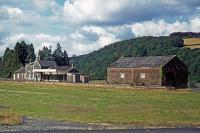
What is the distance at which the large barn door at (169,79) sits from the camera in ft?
292

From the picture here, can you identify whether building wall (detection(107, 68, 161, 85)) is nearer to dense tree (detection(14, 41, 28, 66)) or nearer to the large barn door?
the large barn door

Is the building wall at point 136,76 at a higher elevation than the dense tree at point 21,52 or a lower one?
lower

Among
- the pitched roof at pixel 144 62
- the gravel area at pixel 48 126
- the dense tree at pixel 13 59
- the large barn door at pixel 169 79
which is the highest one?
the dense tree at pixel 13 59

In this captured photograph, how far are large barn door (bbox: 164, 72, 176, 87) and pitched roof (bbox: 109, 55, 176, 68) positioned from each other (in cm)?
285

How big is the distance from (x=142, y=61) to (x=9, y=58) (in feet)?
236

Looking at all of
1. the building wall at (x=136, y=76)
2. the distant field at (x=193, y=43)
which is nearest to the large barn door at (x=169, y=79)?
the building wall at (x=136, y=76)

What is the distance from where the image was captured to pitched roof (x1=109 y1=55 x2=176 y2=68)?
294 ft

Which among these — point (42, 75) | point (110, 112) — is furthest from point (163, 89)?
point (42, 75)

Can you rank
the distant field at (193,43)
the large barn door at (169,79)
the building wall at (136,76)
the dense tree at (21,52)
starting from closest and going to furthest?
the building wall at (136,76) < the large barn door at (169,79) < the distant field at (193,43) < the dense tree at (21,52)

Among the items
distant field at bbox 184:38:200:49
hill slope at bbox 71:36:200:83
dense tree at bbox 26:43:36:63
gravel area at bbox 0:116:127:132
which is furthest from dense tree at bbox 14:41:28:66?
gravel area at bbox 0:116:127:132

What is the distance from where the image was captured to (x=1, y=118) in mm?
28531

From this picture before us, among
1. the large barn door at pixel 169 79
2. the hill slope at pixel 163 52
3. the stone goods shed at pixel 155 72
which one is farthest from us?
the hill slope at pixel 163 52

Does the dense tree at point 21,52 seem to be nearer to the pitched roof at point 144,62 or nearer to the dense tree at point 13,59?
the dense tree at point 13,59

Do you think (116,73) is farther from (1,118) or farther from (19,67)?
(1,118)
